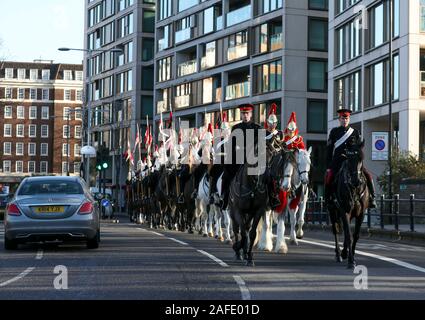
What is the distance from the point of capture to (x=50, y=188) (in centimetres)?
1950

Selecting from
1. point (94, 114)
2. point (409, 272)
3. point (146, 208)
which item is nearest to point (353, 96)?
point (146, 208)

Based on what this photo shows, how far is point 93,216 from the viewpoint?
1892cm

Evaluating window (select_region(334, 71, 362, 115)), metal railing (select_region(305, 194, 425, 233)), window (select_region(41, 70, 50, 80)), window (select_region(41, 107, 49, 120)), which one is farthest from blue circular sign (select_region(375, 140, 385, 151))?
window (select_region(41, 70, 50, 80))

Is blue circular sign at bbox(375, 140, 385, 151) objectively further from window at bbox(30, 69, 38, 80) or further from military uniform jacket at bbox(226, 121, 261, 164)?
window at bbox(30, 69, 38, 80)

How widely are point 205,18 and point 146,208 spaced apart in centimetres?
3801

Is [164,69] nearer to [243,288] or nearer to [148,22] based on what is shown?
[148,22]

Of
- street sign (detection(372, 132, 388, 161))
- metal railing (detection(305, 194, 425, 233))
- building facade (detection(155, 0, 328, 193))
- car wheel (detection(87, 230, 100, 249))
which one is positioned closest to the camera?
car wheel (detection(87, 230, 100, 249))

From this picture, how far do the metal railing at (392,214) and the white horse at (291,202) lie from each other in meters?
6.07

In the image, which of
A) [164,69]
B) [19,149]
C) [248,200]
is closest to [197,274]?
[248,200]

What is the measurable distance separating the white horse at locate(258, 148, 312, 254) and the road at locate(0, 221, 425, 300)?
51 centimetres

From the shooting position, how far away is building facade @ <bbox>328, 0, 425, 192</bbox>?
1698 inches

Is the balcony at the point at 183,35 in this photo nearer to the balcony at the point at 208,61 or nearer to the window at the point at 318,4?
the balcony at the point at 208,61

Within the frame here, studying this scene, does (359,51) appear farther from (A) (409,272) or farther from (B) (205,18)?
(A) (409,272)

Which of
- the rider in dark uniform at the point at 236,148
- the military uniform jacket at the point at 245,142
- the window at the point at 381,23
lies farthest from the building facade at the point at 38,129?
the military uniform jacket at the point at 245,142
